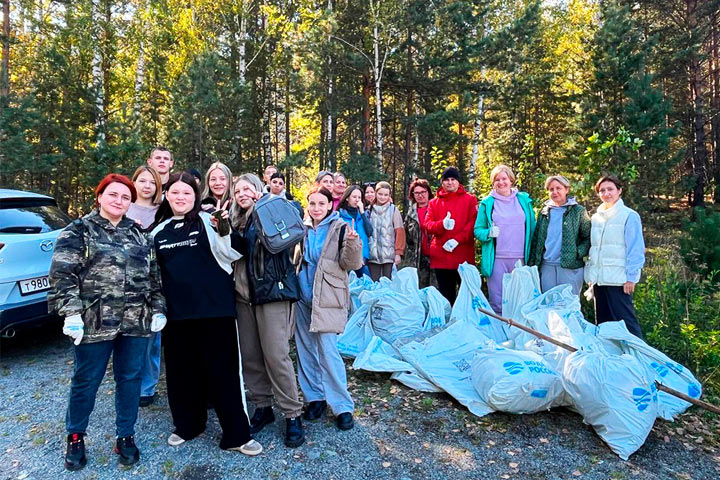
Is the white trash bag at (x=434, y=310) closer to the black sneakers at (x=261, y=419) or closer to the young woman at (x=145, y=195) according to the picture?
the black sneakers at (x=261, y=419)

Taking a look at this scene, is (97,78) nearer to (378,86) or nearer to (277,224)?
(378,86)

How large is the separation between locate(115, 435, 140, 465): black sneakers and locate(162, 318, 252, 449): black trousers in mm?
269

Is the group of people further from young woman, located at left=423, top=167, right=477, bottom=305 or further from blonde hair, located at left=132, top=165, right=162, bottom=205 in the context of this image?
young woman, located at left=423, top=167, right=477, bottom=305

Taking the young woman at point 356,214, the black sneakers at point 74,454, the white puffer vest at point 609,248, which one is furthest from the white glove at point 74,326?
the white puffer vest at point 609,248

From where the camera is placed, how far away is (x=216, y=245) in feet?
8.63

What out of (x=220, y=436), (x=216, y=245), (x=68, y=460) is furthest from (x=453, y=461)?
(x=68, y=460)

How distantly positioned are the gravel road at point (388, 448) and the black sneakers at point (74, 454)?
4 cm

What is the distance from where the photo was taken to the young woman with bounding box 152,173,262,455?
8.61ft

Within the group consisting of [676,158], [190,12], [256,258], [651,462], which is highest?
[190,12]

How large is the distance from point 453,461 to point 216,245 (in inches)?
78.6

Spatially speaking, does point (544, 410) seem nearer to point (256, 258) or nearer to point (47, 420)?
point (256, 258)

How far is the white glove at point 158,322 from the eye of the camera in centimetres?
257

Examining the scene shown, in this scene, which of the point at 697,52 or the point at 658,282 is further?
the point at 697,52

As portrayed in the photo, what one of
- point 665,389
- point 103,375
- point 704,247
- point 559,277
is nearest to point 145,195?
point 103,375
